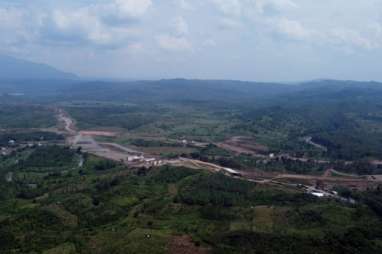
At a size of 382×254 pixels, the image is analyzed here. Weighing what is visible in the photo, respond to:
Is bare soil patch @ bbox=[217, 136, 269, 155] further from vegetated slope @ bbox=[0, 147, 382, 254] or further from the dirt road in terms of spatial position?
vegetated slope @ bbox=[0, 147, 382, 254]

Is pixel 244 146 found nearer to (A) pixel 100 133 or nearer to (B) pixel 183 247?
(A) pixel 100 133

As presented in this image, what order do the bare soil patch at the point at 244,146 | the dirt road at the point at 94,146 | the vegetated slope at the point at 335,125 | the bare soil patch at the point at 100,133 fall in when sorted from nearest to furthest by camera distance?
1. the dirt road at the point at 94,146
2. the bare soil patch at the point at 244,146
3. the vegetated slope at the point at 335,125
4. the bare soil patch at the point at 100,133

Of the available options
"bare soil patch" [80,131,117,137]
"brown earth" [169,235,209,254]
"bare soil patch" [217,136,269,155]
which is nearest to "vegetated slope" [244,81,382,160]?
"bare soil patch" [217,136,269,155]

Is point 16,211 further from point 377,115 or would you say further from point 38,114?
point 377,115

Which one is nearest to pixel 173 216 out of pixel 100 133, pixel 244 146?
pixel 244 146

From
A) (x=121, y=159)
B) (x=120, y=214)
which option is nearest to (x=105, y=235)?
(x=120, y=214)

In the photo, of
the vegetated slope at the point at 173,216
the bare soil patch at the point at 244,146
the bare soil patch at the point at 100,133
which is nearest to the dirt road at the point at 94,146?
the bare soil patch at the point at 100,133

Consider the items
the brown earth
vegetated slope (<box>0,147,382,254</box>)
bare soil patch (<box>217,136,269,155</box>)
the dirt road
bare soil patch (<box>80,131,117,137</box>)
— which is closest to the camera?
the brown earth

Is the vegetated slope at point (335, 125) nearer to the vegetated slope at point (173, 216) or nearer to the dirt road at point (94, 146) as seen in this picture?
the dirt road at point (94, 146)
